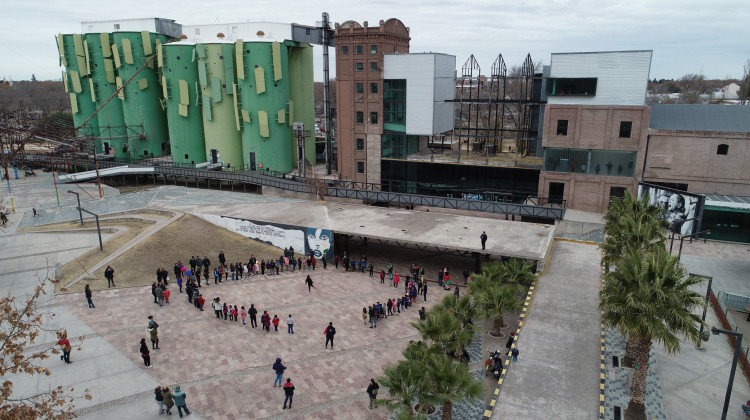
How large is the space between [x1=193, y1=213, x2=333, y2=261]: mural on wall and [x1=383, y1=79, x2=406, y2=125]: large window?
68.5 ft

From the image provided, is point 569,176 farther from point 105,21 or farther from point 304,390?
point 105,21

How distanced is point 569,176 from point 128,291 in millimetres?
36929

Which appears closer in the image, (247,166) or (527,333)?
(527,333)

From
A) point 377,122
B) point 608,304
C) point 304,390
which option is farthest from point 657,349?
point 377,122

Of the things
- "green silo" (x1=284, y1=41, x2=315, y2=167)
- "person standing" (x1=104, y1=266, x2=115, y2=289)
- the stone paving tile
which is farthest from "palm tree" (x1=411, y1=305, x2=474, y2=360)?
"green silo" (x1=284, y1=41, x2=315, y2=167)

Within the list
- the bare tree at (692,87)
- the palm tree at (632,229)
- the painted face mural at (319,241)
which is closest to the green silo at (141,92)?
the painted face mural at (319,241)

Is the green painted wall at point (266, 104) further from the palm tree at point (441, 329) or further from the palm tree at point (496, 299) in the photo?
the palm tree at point (441, 329)

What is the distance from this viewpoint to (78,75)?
2813 inches

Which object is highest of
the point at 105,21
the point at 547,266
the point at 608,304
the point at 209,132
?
the point at 105,21

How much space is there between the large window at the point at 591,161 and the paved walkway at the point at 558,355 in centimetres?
1528

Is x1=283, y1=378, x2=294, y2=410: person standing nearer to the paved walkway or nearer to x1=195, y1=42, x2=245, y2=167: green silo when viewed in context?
the paved walkway

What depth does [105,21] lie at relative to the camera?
69438mm

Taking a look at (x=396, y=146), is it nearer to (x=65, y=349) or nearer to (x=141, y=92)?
(x=65, y=349)

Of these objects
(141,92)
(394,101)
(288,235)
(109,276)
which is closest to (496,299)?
(288,235)
